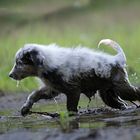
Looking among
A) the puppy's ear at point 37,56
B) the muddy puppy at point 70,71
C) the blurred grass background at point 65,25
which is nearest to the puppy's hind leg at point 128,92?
the muddy puppy at point 70,71

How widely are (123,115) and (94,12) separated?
17.6 m

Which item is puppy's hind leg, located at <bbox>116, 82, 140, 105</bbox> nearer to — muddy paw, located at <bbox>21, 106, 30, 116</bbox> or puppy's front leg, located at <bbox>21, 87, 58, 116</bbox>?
puppy's front leg, located at <bbox>21, 87, 58, 116</bbox>

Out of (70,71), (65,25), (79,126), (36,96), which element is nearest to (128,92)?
(70,71)

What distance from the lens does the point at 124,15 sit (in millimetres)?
24469

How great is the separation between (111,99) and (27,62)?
52.1 inches

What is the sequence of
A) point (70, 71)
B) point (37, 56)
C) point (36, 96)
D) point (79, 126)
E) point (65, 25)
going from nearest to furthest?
point (79, 126), point (37, 56), point (70, 71), point (36, 96), point (65, 25)

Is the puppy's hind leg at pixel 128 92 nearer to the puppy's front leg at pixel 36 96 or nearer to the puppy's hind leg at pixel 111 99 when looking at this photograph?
the puppy's hind leg at pixel 111 99

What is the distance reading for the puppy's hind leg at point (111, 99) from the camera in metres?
9.22

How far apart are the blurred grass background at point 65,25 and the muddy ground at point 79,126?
12.2 ft

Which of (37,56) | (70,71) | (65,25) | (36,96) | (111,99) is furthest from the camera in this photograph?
(65,25)

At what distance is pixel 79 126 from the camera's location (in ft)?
24.3

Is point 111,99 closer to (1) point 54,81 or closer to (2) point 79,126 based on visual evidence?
(1) point 54,81

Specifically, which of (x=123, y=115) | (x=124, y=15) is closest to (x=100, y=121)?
(x=123, y=115)

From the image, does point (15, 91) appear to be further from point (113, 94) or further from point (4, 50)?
point (113, 94)
